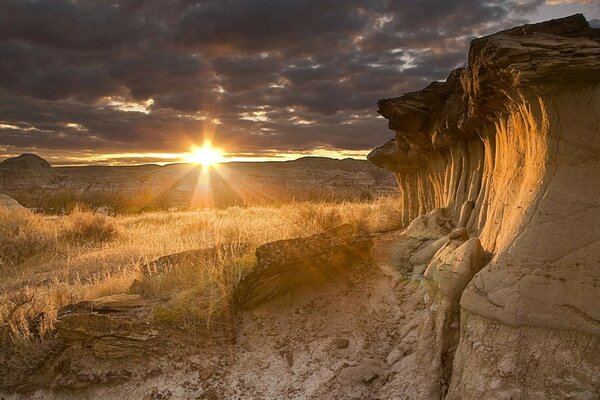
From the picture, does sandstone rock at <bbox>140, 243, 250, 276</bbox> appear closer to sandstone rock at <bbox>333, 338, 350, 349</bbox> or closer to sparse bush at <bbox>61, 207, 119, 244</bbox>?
sandstone rock at <bbox>333, 338, 350, 349</bbox>

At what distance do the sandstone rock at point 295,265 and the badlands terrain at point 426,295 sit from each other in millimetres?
21

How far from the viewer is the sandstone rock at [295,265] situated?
6.29 m

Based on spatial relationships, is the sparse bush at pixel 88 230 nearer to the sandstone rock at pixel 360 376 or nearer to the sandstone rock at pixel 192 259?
the sandstone rock at pixel 192 259

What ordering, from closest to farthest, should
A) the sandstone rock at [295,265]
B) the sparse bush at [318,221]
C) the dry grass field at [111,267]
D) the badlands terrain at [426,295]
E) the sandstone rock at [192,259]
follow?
the badlands terrain at [426,295] → the dry grass field at [111,267] → the sandstone rock at [295,265] → the sandstone rock at [192,259] → the sparse bush at [318,221]

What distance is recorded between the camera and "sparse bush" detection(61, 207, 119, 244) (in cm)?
1466

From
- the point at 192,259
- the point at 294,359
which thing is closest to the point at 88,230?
the point at 192,259

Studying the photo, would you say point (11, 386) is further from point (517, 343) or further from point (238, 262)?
point (517, 343)

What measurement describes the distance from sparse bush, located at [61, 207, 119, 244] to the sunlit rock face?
13.3 m

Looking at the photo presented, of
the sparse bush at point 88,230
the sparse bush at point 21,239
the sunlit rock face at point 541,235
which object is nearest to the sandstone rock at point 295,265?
the sunlit rock face at point 541,235

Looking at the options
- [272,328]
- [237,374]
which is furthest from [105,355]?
[272,328]

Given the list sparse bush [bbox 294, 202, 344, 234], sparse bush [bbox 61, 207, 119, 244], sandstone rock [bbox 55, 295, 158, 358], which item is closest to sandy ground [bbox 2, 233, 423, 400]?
sandstone rock [bbox 55, 295, 158, 358]

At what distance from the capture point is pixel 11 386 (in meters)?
5.34

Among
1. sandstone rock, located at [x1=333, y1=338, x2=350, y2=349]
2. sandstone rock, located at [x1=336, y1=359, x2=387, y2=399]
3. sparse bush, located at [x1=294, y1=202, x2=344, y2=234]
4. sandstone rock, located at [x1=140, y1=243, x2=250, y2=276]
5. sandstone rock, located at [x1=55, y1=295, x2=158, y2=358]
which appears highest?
sparse bush, located at [x1=294, y1=202, x2=344, y2=234]

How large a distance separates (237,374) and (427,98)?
5917 mm
